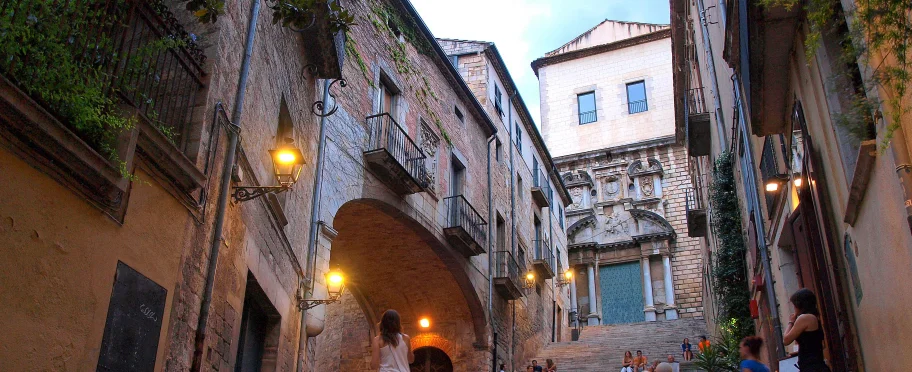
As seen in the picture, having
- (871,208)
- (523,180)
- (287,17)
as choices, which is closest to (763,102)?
(871,208)

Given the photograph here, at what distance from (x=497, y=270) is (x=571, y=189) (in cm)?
1499

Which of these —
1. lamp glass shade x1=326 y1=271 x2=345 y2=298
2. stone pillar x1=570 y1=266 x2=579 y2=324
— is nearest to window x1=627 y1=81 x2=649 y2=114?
stone pillar x1=570 y1=266 x2=579 y2=324

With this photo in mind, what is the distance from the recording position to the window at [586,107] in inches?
1406

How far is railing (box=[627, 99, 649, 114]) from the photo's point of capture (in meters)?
35.0

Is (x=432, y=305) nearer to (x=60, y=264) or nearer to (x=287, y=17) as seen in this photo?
(x=287, y=17)

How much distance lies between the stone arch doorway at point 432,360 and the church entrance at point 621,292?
13.4m

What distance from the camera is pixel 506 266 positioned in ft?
66.7

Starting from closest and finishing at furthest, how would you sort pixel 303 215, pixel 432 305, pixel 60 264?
pixel 60 264, pixel 303 215, pixel 432 305

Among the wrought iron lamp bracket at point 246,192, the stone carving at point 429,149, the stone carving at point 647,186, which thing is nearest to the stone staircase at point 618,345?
the stone carving at point 429,149

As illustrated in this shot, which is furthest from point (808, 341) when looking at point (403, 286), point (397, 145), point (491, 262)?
point (491, 262)

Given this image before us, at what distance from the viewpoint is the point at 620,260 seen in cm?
3175

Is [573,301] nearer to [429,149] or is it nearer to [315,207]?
[429,149]

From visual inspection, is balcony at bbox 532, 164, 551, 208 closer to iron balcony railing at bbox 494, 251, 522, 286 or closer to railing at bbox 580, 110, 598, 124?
iron balcony railing at bbox 494, 251, 522, 286

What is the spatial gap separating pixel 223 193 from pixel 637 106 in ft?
102
